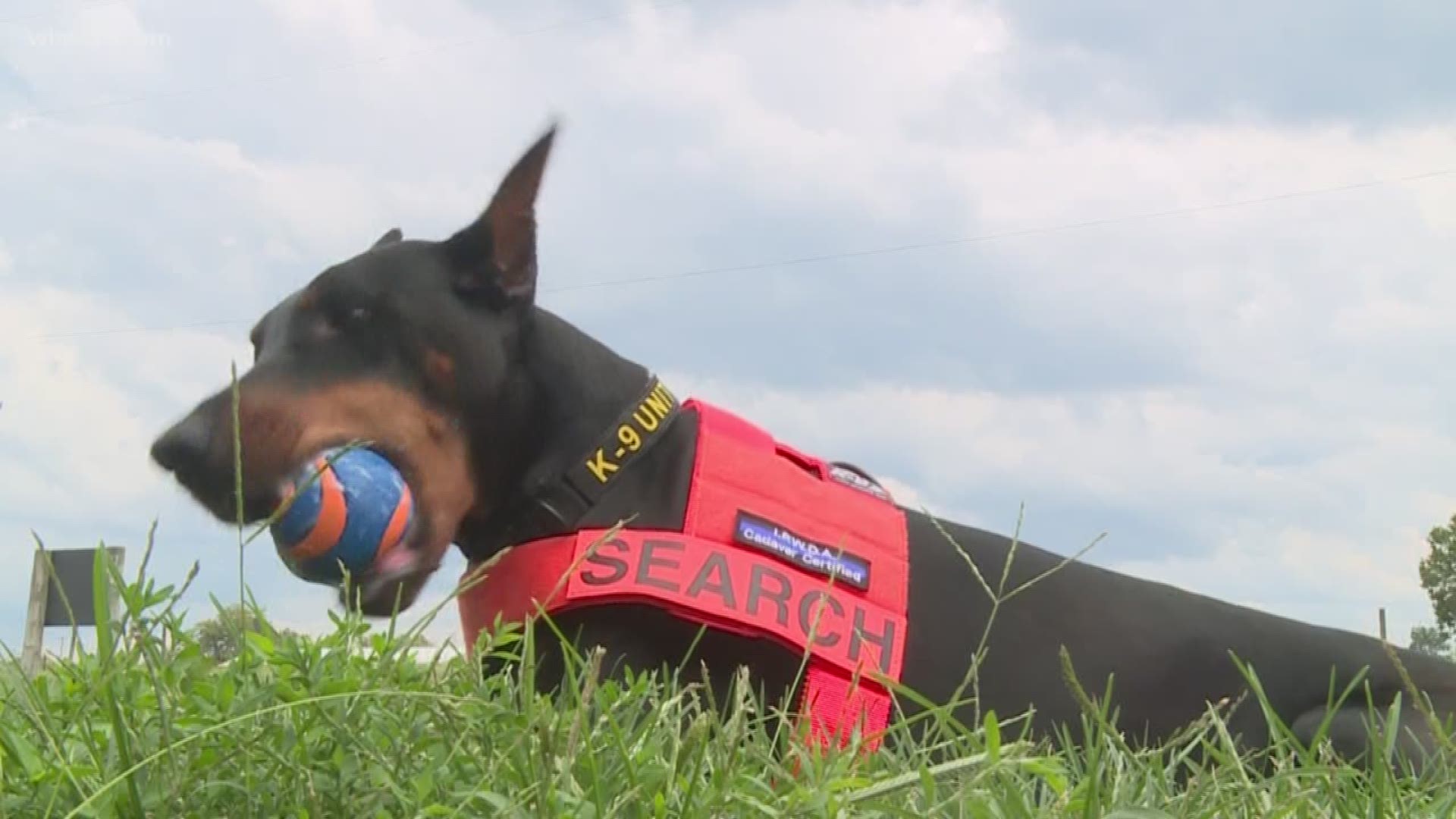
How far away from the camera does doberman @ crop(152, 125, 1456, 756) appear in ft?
9.72

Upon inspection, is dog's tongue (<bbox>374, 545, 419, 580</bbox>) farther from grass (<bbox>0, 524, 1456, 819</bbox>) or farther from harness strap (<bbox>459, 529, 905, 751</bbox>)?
grass (<bbox>0, 524, 1456, 819</bbox>)

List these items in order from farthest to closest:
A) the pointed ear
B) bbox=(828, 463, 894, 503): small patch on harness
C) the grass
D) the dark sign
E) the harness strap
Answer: bbox=(828, 463, 894, 503): small patch on harness, the pointed ear, the harness strap, the dark sign, the grass

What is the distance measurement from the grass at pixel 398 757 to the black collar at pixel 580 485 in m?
1.56

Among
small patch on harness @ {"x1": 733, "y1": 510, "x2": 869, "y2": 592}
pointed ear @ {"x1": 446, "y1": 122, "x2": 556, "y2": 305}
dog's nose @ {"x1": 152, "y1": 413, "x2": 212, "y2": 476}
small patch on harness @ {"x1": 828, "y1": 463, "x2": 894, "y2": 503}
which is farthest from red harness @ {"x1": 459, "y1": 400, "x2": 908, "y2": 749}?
dog's nose @ {"x1": 152, "y1": 413, "x2": 212, "y2": 476}

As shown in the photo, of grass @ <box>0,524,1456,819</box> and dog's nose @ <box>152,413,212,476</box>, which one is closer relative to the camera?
grass @ <box>0,524,1456,819</box>

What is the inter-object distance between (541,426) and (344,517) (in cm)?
53

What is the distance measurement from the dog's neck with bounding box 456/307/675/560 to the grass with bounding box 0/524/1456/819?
1608 mm

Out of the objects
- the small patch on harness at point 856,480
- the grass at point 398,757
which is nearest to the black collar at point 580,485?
the small patch on harness at point 856,480

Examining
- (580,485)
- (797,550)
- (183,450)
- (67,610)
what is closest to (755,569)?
(797,550)

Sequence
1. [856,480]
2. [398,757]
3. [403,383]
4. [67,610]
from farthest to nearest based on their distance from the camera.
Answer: [856,480], [403,383], [67,610], [398,757]

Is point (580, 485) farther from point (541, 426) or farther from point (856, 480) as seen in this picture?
point (856, 480)

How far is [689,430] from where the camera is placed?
3.24 metres

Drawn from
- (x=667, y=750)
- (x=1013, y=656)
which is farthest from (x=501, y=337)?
(x=667, y=750)

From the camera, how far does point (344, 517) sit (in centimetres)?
284
